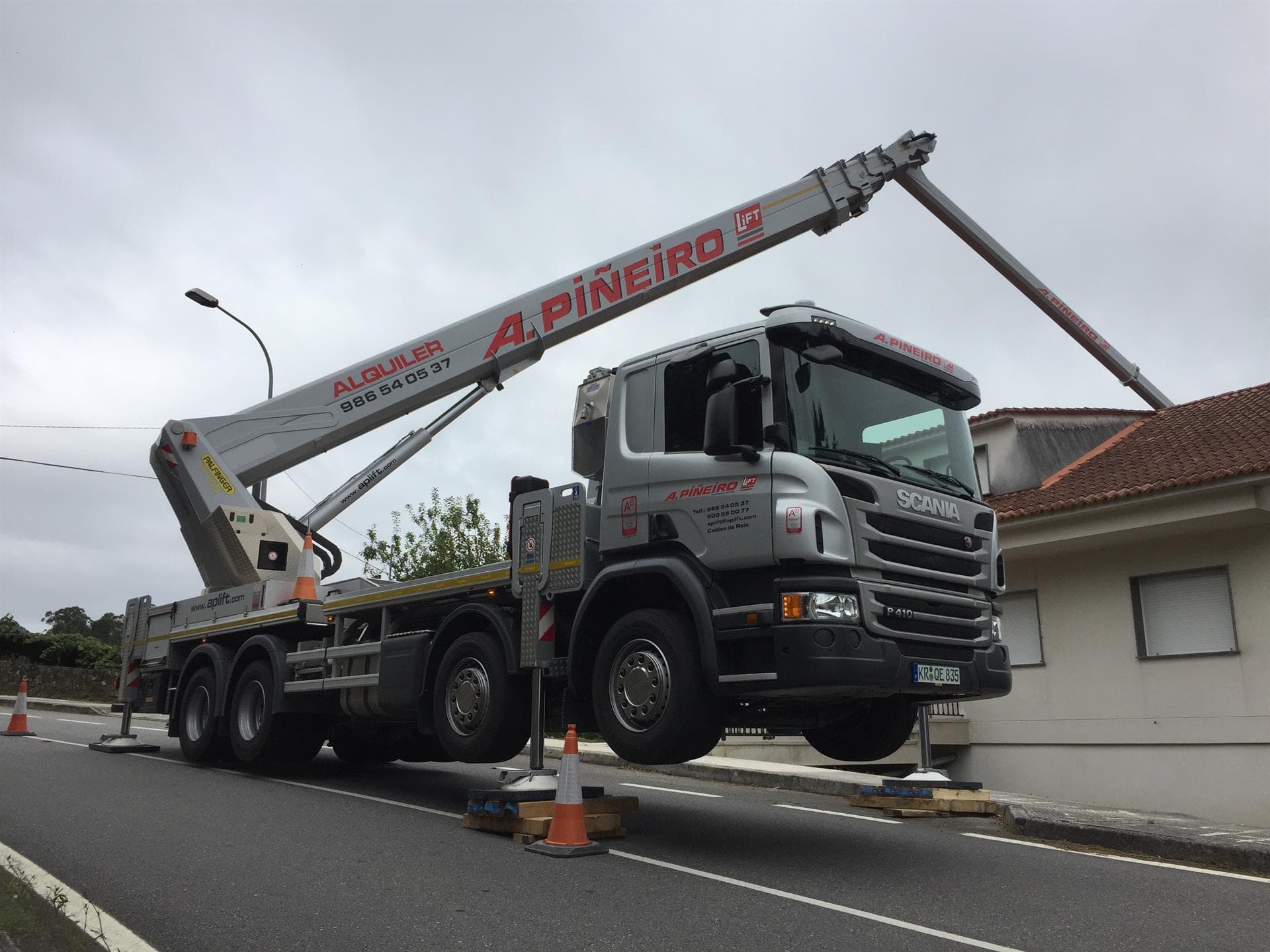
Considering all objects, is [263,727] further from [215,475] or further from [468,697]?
[468,697]

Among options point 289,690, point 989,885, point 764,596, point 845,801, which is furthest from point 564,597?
point 845,801

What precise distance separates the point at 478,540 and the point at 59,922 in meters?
29.2

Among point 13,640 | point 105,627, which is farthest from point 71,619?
point 13,640

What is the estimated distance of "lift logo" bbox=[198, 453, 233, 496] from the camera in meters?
10.5

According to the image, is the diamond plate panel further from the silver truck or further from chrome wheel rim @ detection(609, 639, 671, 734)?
chrome wheel rim @ detection(609, 639, 671, 734)

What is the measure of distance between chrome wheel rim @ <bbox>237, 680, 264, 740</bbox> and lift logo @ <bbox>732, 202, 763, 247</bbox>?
6960 millimetres

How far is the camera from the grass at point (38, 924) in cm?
409

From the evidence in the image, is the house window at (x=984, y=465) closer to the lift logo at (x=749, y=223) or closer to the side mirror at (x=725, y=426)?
the lift logo at (x=749, y=223)

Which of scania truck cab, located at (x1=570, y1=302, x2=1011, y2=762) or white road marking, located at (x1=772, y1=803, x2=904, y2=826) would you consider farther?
white road marking, located at (x1=772, y1=803, x2=904, y2=826)

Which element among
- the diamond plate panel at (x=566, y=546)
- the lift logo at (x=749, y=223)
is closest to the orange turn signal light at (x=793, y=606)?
the diamond plate panel at (x=566, y=546)

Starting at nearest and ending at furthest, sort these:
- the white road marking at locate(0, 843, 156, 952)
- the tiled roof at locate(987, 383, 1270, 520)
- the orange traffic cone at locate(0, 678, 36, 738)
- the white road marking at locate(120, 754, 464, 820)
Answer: the white road marking at locate(0, 843, 156, 952)
the white road marking at locate(120, 754, 464, 820)
the tiled roof at locate(987, 383, 1270, 520)
the orange traffic cone at locate(0, 678, 36, 738)

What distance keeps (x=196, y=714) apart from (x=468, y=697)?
208 inches

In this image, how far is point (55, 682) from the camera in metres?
31.3

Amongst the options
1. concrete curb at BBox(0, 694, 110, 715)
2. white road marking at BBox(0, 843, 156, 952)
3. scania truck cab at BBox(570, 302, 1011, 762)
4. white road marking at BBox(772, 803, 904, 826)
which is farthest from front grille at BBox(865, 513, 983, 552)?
concrete curb at BBox(0, 694, 110, 715)
